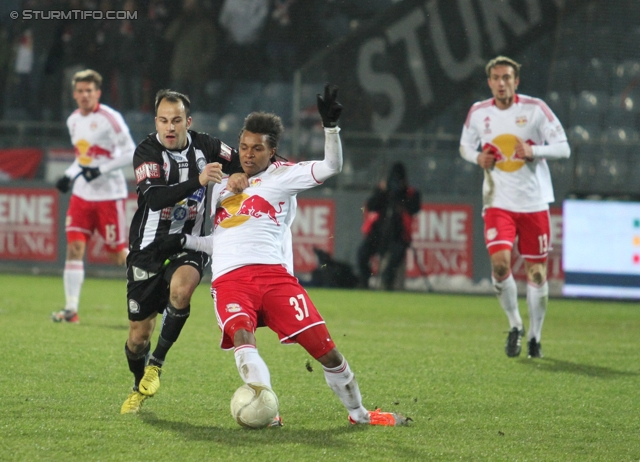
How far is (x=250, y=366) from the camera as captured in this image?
14.8 ft

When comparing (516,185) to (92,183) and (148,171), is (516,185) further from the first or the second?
(92,183)

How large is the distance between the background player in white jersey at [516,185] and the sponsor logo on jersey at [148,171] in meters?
3.58

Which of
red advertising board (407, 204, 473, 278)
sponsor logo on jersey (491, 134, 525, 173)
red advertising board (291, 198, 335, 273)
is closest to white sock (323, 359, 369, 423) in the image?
sponsor logo on jersey (491, 134, 525, 173)

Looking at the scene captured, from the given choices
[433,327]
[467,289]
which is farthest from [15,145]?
[433,327]

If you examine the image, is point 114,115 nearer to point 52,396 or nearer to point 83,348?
point 83,348

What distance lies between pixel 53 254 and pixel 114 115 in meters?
6.22

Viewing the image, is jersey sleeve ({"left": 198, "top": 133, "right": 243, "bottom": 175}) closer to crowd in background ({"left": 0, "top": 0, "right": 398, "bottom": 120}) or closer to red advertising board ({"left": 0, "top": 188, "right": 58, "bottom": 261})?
red advertising board ({"left": 0, "top": 188, "right": 58, "bottom": 261})

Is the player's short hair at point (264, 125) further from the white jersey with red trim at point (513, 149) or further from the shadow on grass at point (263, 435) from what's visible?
the white jersey with red trim at point (513, 149)

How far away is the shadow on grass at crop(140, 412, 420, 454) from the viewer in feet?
14.5

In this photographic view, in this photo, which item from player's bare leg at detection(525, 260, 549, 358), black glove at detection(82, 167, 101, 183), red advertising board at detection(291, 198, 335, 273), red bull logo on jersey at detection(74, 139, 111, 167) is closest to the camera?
player's bare leg at detection(525, 260, 549, 358)

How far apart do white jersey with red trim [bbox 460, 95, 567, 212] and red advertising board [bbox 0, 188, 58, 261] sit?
8832mm

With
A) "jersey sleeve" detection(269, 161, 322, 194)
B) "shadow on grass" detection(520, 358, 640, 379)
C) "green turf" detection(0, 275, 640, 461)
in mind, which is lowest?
"shadow on grass" detection(520, 358, 640, 379)

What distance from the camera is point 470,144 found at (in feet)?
27.9

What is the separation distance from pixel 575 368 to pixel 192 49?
11068mm
